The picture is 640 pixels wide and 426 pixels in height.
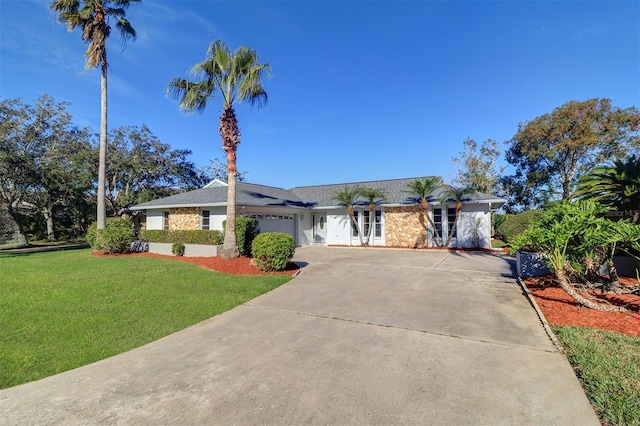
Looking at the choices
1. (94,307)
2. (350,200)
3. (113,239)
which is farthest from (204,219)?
(94,307)

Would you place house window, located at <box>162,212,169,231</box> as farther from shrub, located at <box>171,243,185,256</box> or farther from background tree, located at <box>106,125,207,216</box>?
background tree, located at <box>106,125,207,216</box>

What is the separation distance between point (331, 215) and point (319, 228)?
1.55m

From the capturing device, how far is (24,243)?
22953 millimetres

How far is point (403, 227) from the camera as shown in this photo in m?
19.7

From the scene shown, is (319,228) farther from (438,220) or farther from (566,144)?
(566,144)

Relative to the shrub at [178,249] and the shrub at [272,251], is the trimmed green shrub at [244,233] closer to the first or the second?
the shrub at [272,251]

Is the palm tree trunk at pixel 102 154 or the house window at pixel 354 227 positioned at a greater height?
the palm tree trunk at pixel 102 154

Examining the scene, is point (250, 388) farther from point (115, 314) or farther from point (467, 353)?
point (115, 314)

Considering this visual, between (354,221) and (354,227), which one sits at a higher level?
(354,221)

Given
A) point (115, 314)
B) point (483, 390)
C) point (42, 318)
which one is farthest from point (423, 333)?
point (42, 318)

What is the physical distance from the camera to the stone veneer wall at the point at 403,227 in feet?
62.9

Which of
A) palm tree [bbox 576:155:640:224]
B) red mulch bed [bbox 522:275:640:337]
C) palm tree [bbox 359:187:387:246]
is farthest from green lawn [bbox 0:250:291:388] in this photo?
palm tree [bbox 359:187:387:246]

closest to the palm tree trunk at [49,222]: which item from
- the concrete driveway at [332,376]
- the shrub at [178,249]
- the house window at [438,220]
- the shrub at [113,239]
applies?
the shrub at [113,239]

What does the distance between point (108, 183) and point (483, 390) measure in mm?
32438
